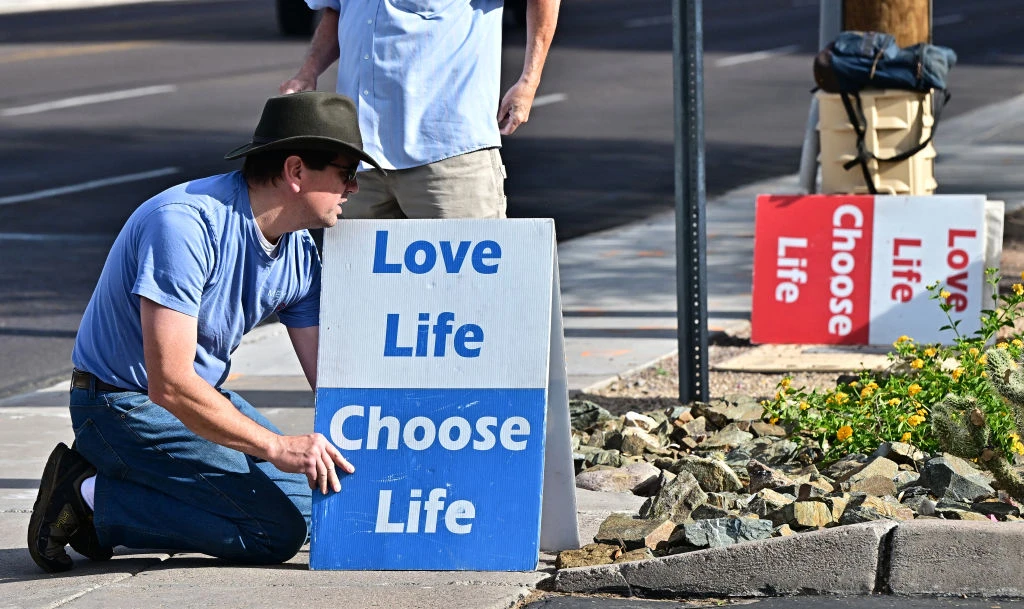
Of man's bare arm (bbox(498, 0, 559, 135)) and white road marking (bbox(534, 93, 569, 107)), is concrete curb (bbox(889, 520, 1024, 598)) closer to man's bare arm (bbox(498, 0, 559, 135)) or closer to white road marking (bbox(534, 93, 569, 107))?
man's bare arm (bbox(498, 0, 559, 135))

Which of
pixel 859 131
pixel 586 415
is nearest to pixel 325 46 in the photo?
pixel 586 415

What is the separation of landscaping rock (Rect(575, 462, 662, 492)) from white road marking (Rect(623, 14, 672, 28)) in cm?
2354

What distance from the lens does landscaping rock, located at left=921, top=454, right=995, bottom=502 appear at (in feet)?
15.4

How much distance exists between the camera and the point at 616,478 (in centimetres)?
536

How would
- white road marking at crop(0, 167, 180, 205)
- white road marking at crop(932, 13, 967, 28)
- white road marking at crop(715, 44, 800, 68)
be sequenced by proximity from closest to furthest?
white road marking at crop(0, 167, 180, 205)
white road marking at crop(715, 44, 800, 68)
white road marking at crop(932, 13, 967, 28)

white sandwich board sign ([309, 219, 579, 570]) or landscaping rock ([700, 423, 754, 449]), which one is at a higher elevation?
white sandwich board sign ([309, 219, 579, 570])

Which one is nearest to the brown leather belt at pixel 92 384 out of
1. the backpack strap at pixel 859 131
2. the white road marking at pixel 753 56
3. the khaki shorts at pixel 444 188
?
the khaki shorts at pixel 444 188

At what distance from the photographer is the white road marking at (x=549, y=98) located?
18.6 m

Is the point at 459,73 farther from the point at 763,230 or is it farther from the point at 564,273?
the point at 564,273

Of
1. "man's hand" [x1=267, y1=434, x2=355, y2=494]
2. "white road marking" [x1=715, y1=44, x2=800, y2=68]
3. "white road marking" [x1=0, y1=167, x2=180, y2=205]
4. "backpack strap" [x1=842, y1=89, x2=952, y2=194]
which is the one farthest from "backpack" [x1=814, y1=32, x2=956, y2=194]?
"white road marking" [x1=715, y1=44, x2=800, y2=68]

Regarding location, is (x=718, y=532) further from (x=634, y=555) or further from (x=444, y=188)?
(x=444, y=188)

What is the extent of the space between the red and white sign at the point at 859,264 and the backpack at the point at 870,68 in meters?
0.34

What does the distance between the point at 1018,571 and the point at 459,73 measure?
7.09 feet

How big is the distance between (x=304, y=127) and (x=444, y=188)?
844mm
